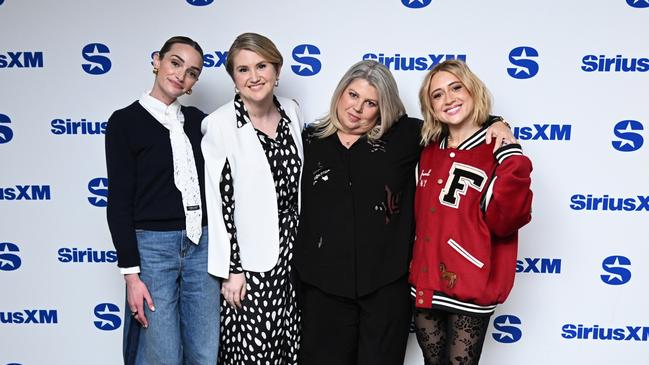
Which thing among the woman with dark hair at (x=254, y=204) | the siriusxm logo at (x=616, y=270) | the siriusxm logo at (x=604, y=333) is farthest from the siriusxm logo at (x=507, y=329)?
the woman with dark hair at (x=254, y=204)

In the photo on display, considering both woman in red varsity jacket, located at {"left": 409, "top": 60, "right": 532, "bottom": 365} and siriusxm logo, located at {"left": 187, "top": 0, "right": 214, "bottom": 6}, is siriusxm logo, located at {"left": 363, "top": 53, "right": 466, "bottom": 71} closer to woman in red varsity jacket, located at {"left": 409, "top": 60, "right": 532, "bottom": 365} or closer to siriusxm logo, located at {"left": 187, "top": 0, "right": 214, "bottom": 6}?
woman in red varsity jacket, located at {"left": 409, "top": 60, "right": 532, "bottom": 365}

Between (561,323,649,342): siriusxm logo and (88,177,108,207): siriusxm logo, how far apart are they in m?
1.98

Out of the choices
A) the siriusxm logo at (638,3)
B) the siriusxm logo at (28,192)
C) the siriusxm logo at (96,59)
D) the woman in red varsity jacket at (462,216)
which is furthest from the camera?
the siriusxm logo at (28,192)

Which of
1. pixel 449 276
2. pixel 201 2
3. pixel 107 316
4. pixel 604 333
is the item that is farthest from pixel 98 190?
pixel 604 333

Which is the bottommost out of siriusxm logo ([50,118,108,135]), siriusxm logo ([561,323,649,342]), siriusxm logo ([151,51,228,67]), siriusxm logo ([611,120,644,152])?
siriusxm logo ([561,323,649,342])

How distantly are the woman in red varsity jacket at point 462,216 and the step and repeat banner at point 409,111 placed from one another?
0.51 metres

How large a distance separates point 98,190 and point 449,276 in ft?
4.79

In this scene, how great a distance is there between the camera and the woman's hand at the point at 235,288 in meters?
1.44

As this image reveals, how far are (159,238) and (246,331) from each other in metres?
0.39

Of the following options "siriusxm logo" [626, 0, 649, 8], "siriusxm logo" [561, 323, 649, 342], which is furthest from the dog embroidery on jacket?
"siriusxm logo" [626, 0, 649, 8]

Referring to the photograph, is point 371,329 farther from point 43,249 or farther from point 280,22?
point 43,249

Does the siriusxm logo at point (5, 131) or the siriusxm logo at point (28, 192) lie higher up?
the siriusxm logo at point (5, 131)

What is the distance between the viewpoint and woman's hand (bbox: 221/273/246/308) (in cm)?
144

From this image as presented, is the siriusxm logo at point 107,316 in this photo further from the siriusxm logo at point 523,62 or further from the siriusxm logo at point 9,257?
the siriusxm logo at point 523,62
